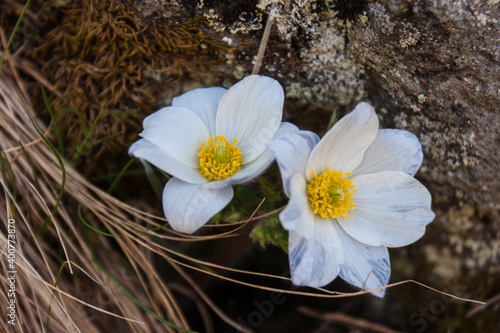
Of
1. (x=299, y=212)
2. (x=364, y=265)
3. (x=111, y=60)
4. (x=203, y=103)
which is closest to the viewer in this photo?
(x=299, y=212)

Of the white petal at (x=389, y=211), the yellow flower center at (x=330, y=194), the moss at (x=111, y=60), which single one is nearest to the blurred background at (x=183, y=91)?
the moss at (x=111, y=60)

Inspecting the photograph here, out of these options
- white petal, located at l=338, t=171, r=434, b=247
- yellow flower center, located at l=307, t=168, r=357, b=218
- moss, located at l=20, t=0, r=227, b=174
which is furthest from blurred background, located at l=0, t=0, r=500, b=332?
white petal, located at l=338, t=171, r=434, b=247

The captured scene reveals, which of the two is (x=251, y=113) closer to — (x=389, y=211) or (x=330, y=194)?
(x=330, y=194)

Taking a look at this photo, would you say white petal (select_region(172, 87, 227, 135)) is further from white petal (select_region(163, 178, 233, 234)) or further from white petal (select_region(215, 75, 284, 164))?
white petal (select_region(163, 178, 233, 234))

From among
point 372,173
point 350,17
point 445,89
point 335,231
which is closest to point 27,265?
point 335,231

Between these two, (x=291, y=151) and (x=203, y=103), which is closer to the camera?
(x=291, y=151)

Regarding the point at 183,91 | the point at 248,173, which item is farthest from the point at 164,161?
the point at 183,91

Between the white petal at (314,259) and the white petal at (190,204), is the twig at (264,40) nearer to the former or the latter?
the white petal at (190,204)
